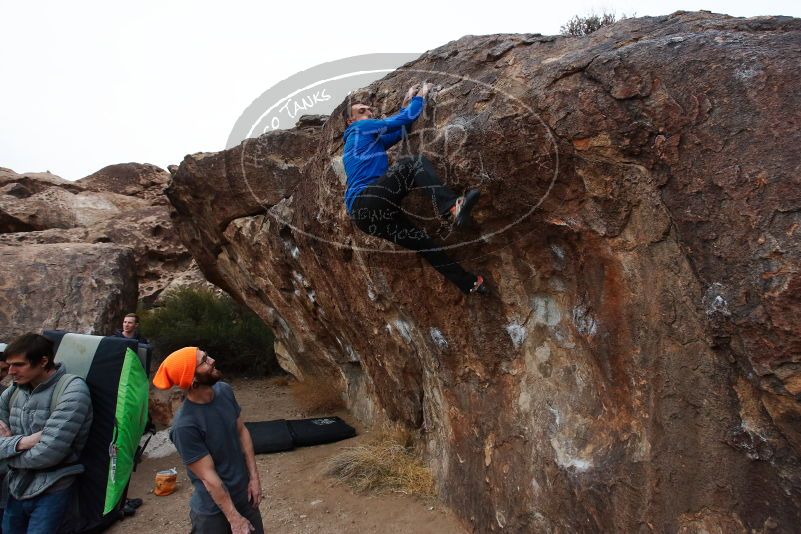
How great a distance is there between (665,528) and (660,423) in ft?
1.44

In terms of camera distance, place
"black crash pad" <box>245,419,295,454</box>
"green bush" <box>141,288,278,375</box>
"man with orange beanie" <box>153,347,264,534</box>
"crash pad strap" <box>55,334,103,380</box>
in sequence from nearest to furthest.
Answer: "man with orange beanie" <box>153,347,264,534</box>, "crash pad strap" <box>55,334,103,380</box>, "black crash pad" <box>245,419,295,454</box>, "green bush" <box>141,288,278,375</box>

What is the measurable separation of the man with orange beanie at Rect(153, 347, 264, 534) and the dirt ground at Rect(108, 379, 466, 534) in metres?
1.70

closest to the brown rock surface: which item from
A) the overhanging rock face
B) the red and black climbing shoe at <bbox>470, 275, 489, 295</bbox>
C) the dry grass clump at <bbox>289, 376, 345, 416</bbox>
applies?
the dry grass clump at <bbox>289, 376, 345, 416</bbox>

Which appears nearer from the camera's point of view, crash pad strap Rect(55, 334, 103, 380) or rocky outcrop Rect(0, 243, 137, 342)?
crash pad strap Rect(55, 334, 103, 380)

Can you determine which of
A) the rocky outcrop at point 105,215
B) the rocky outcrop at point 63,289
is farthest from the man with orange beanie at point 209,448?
the rocky outcrop at point 105,215

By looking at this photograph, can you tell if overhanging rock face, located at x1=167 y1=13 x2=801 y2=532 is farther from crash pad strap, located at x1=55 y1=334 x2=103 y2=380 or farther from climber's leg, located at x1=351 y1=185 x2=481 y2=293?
crash pad strap, located at x1=55 y1=334 x2=103 y2=380

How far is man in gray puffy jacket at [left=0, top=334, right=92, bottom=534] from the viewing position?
2922 millimetres

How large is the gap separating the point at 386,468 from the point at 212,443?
2.49 m

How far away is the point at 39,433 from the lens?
2936 mm

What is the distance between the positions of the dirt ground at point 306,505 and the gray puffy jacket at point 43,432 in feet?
5.13

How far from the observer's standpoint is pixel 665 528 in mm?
2410

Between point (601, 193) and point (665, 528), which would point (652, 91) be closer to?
point (601, 193)

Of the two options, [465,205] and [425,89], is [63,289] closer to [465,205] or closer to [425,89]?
[425,89]

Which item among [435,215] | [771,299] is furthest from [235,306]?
[771,299]
